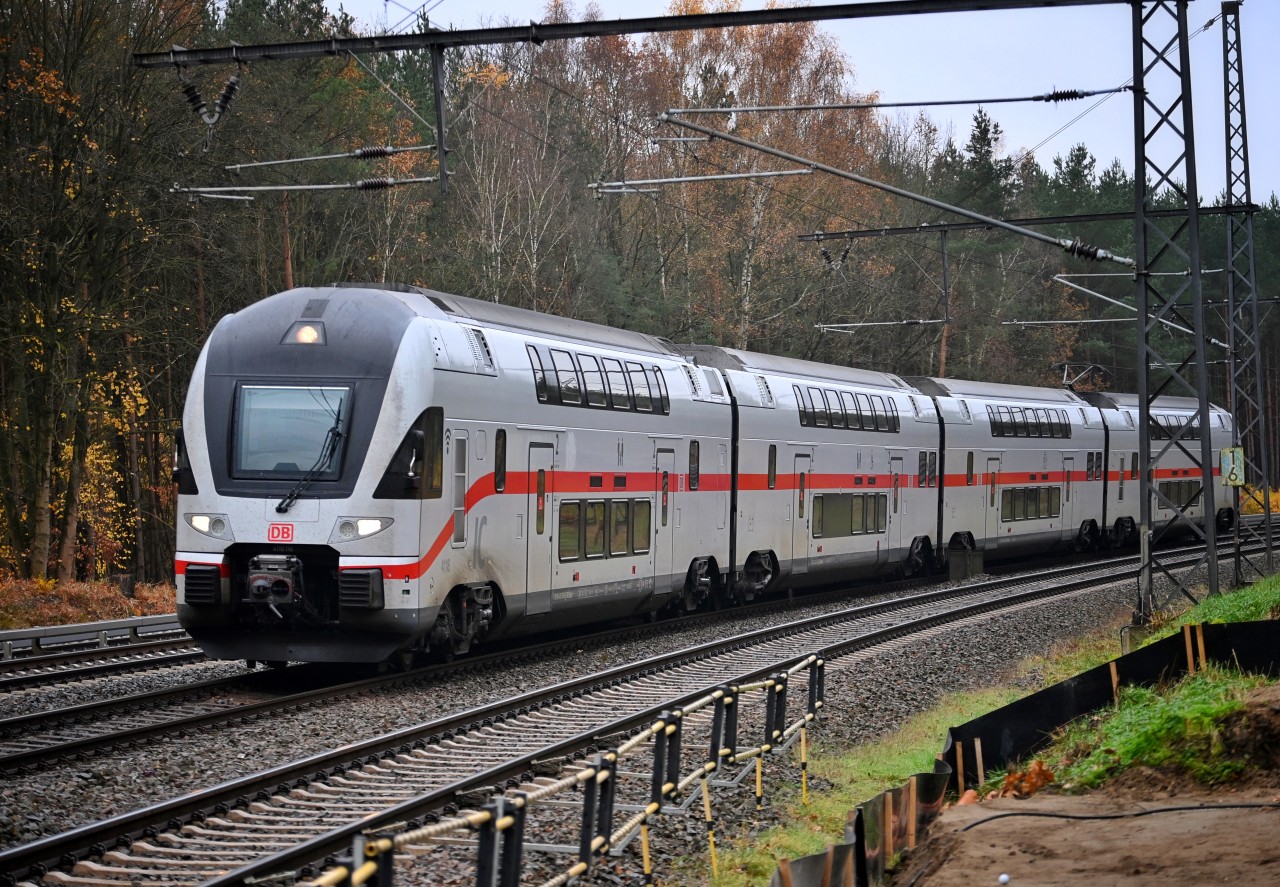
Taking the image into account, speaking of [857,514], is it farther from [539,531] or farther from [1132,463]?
[1132,463]

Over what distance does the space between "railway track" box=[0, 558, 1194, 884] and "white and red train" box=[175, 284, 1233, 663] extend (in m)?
1.86

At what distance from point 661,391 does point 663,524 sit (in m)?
1.93

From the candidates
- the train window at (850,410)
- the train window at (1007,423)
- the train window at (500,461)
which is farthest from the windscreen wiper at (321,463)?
the train window at (1007,423)

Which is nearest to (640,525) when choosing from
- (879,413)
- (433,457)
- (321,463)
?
(433,457)

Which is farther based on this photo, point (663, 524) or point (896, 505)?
point (896, 505)

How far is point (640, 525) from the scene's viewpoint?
20609 millimetres

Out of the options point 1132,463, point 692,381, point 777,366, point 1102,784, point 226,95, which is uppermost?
point 226,95

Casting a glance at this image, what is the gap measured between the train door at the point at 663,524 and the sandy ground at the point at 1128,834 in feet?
34.7

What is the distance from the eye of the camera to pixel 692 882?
9.16 metres

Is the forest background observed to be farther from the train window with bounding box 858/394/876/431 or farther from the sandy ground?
the sandy ground

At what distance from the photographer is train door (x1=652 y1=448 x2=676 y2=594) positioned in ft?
69.2

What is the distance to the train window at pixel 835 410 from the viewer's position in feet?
89.7

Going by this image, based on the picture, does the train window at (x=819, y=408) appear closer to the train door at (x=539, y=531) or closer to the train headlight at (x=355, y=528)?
the train door at (x=539, y=531)

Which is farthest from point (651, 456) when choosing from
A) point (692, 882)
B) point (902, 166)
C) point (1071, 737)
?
point (902, 166)
